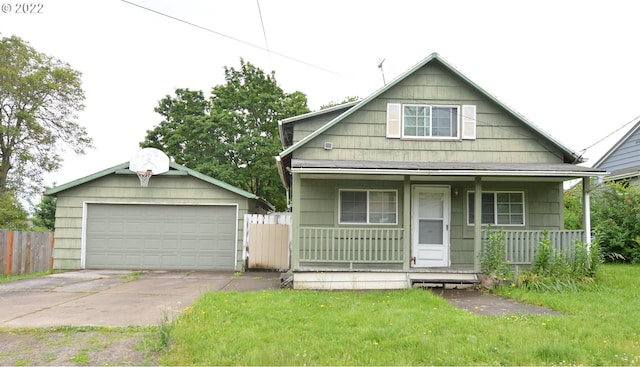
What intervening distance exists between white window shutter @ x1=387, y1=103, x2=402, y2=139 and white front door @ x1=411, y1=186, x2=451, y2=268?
149 centimetres

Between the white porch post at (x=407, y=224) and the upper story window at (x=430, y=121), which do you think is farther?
the upper story window at (x=430, y=121)

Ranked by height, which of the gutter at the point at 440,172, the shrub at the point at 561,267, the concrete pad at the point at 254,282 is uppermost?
the gutter at the point at 440,172

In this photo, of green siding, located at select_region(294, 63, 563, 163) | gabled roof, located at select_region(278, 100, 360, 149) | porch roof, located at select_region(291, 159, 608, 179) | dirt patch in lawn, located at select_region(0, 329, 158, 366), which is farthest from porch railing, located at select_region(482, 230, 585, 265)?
dirt patch in lawn, located at select_region(0, 329, 158, 366)

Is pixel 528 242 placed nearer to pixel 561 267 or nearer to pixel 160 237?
pixel 561 267

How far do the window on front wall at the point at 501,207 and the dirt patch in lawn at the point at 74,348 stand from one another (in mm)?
8706

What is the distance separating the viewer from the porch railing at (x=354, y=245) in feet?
33.0

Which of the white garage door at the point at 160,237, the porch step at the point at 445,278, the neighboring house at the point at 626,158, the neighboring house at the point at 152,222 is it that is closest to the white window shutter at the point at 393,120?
the porch step at the point at 445,278

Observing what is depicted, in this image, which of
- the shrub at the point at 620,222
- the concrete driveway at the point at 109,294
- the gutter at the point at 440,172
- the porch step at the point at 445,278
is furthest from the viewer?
the shrub at the point at 620,222

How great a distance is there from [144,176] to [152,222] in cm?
150

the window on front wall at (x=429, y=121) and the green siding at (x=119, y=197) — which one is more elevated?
the window on front wall at (x=429, y=121)

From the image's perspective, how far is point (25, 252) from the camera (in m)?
12.7

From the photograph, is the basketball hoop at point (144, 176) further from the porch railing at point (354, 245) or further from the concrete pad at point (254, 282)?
the porch railing at point (354, 245)

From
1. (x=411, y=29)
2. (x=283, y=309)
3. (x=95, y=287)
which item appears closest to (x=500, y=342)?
(x=283, y=309)

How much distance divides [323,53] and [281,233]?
19.3 ft
